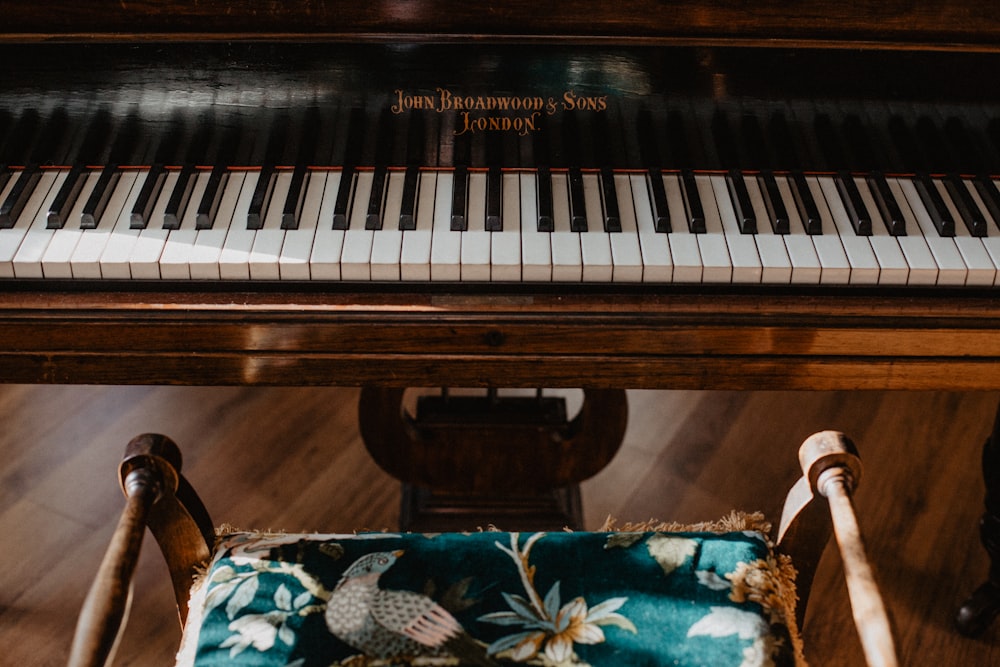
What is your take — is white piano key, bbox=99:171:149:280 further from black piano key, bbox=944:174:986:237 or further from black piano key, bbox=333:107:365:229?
black piano key, bbox=944:174:986:237

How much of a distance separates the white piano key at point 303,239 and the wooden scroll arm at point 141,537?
28cm

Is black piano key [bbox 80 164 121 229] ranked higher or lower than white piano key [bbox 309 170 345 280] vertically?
higher

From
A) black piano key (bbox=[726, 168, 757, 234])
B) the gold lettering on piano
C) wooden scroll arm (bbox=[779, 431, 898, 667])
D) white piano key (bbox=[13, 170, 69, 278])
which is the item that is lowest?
wooden scroll arm (bbox=[779, 431, 898, 667])

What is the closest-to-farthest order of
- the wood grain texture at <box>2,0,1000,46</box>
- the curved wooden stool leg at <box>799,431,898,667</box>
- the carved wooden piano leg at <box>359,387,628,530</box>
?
1. the curved wooden stool leg at <box>799,431,898,667</box>
2. the wood grain texture at <box>2,0,1000,46</box>
3. the carved wooden piano leg at <box>359,387,628,530</box>

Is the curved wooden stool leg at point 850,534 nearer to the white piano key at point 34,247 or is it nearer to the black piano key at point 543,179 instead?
the black piano key at point 543,179

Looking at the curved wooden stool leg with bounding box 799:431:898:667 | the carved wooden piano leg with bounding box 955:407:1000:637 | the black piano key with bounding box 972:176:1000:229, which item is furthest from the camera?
the carved wooden piano leg with bounding box 955:407:1000:637

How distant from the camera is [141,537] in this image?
94 cm

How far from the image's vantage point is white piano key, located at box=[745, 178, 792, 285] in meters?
1.16

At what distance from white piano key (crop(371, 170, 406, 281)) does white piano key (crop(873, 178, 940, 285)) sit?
68cm

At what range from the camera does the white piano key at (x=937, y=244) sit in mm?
1160

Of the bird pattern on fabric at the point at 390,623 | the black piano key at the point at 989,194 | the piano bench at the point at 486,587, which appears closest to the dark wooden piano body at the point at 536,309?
the black piano key at the point at 989,194

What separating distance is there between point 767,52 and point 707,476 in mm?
1104

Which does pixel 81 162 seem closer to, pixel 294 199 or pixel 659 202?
pixel 294 199

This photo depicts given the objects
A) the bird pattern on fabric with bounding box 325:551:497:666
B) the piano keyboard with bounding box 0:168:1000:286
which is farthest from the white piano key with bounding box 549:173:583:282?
the bird pattern on fabric with bounding box 325:551:497:666
